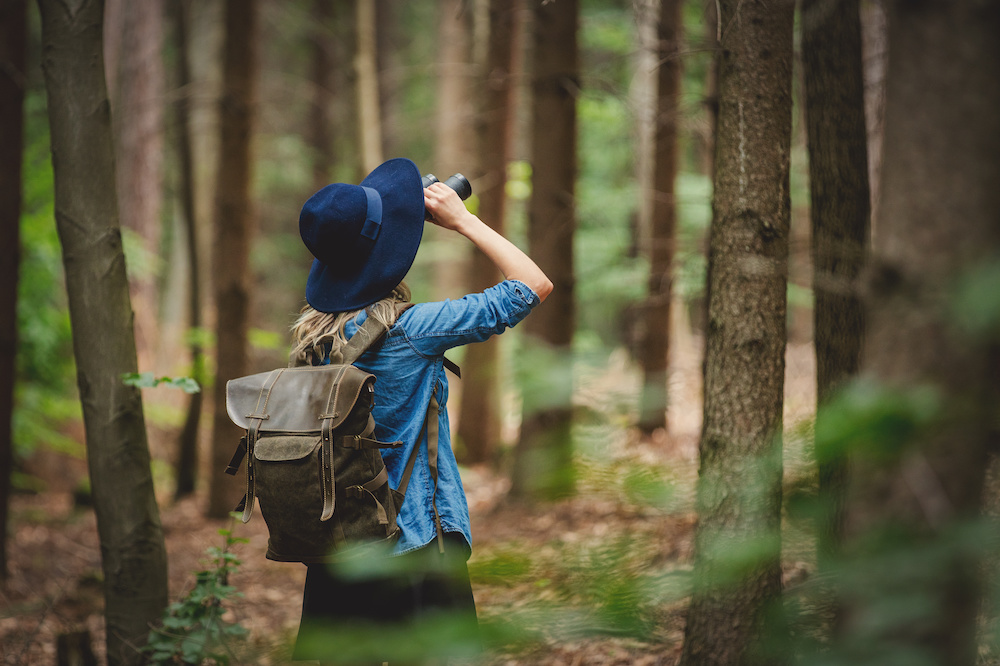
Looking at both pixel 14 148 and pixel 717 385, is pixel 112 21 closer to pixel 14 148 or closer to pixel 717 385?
pixel 14 148

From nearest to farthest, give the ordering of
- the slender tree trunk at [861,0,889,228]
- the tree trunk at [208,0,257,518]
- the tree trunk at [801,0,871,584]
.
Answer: the slender tree trunk at [861,0,889,228]
the tree trunk at [801,0,871,584]
the tree trunk at [208,0,257,518]

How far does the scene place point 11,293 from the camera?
5691 millimetres

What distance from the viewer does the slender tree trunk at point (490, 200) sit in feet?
30.5

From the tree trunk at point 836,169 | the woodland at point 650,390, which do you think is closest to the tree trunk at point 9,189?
the woodland at point 650,390

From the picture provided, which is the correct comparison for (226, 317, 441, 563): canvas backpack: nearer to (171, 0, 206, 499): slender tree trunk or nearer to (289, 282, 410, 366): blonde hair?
(289, 282, 410, 366): blonde hair

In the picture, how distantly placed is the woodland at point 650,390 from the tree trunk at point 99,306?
0.01 m

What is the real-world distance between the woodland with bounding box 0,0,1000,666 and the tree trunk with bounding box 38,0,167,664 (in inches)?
0.5

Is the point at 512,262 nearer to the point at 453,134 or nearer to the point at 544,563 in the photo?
the point at 544,563

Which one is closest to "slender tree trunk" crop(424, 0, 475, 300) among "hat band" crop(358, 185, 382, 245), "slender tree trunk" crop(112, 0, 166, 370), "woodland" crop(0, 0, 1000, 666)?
"woodland" crop(0, 0, 1000, 666)

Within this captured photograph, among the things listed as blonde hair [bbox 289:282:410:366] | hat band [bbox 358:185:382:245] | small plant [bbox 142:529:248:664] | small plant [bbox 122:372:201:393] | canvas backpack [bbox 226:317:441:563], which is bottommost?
small plant [bbox 142:529:248:664]

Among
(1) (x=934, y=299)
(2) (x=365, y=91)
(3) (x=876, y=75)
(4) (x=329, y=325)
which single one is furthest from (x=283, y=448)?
(3) (x=876, y=75)

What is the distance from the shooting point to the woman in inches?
104

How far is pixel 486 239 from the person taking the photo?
9.11ft

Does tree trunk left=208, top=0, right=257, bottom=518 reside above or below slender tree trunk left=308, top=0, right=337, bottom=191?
below
